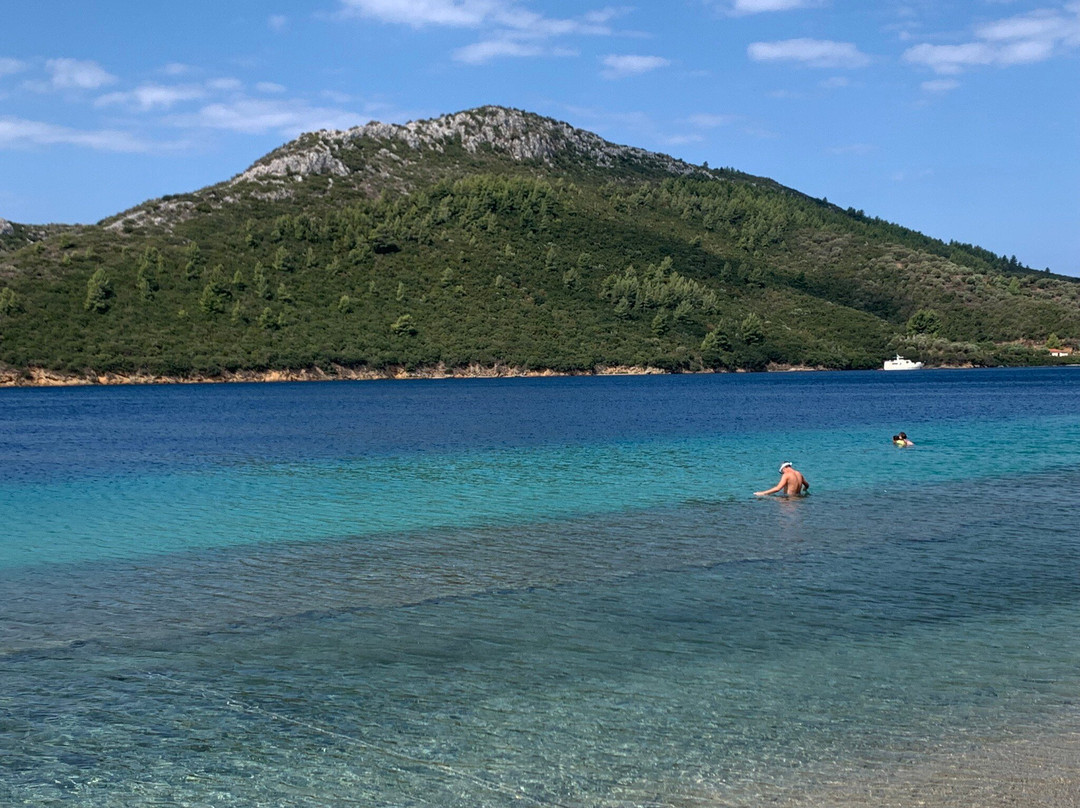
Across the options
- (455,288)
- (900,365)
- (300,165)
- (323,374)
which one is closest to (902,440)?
(323,374)

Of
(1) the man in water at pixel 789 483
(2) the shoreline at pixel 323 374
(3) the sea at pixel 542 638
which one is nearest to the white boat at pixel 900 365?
(2) the shoreline at pixel 323 374

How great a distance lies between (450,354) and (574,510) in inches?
4443

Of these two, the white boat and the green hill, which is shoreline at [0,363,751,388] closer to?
the green hill

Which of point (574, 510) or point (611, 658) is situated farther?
point (574, 510)

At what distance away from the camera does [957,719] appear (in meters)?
9.72

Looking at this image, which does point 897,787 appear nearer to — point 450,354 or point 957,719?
point 957,719

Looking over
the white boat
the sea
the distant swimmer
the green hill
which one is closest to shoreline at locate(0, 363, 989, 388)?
the green hill

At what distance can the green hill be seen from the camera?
408ft

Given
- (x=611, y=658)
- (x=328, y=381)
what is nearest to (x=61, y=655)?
(x=611, y=658)

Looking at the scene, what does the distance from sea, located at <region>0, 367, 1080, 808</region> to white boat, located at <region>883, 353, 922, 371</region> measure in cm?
13254

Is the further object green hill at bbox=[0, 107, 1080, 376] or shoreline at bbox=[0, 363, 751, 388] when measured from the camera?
green hill at bbox=[0, 107, 1080, 376]

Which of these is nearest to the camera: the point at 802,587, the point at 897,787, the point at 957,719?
the point at 897,787

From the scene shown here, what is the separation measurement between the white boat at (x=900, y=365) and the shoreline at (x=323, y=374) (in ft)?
36.6

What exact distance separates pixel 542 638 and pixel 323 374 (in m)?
122
